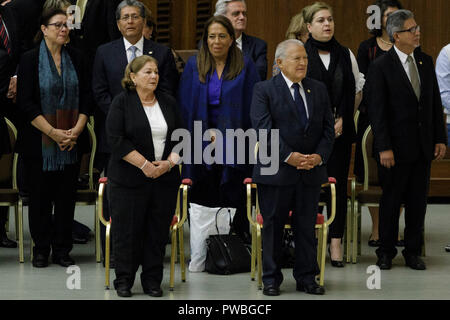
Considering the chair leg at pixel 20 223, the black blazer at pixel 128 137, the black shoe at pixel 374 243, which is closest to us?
the black blazer at pixel 128 137

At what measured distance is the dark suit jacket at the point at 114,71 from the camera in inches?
251

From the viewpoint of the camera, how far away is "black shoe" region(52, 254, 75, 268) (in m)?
6.43

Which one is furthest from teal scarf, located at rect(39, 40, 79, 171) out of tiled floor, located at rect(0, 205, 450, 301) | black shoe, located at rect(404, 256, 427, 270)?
black shoe, located at rect(404, 256, 427, 270)

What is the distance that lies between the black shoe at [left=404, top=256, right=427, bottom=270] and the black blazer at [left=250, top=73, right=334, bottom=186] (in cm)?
118

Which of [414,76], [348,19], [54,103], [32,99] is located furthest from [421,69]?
[348,19]

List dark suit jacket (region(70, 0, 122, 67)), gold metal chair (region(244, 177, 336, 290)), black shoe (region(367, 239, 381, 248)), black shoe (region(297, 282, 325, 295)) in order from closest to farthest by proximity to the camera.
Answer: black shoe (region(297, 282, 325, 295)), gold metal chair (region(244, 177, 336, 290)), dark suit jacket (region(70, 0, 122, 67)), black shoe (region(367, 239, 381, 248))

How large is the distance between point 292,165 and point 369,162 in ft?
5.73

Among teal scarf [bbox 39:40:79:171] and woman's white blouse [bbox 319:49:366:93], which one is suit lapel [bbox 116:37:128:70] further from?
woman's white blouse [bbox 319:49:366:93]

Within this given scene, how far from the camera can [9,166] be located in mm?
6996

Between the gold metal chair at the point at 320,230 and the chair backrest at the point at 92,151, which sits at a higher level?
the chair backrest at the point at 92,151

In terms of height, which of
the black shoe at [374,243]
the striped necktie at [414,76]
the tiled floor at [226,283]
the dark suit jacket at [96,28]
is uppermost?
the dark suit jacket at [96,28]

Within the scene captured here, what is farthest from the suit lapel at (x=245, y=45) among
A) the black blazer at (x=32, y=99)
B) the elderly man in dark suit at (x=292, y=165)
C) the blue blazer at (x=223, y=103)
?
the elderly man in dark suit at (x=292, y=165)

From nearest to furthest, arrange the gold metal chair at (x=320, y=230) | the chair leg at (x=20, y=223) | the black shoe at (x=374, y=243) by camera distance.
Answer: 1. the gold metal chair at (x=320, y=230)
2. the chair leg at (x=20, y=223)
3. the black shoe at (x=374, y=243)

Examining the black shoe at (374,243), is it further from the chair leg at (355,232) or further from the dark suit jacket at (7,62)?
the dark suit jacket at (7,62)
